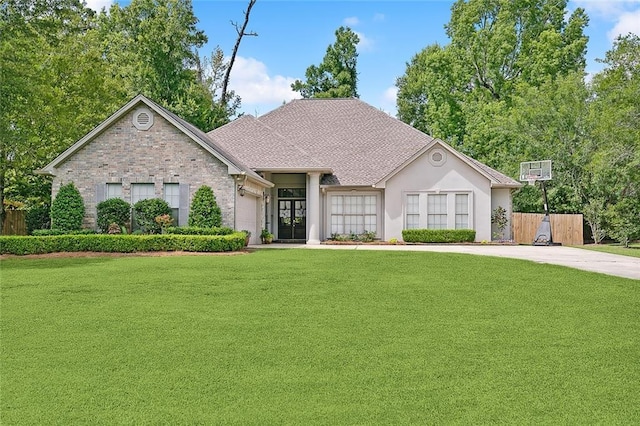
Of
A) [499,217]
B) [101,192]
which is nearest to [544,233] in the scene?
[499,217]

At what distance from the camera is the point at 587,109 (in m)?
31.9

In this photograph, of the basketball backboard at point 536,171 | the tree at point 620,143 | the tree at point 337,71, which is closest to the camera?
the tree at point 620,143

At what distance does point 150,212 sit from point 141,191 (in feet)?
4.31

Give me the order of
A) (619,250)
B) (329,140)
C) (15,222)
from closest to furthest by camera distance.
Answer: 1. (619,250)
2. (15,222)
3. (329,140)

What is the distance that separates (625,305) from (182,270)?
9045mm

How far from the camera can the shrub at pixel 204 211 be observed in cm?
2125

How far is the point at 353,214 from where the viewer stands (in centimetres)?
2711

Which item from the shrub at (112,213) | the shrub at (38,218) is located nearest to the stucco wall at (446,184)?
the shrub at (112,213)

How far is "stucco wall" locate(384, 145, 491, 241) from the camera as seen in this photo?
84.7ft

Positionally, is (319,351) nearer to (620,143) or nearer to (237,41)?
(620,143)

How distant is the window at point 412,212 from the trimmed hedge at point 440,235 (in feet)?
2.27

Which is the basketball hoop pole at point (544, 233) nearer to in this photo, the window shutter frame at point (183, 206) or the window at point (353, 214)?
the window at point (353, 214)

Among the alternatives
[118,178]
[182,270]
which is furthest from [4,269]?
[118,178]

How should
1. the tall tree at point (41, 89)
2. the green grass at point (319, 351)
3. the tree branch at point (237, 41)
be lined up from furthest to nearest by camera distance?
the tree branch at point (237, 41) → the tall tree at point (41, 89) → the green grass at point (319, 351)
